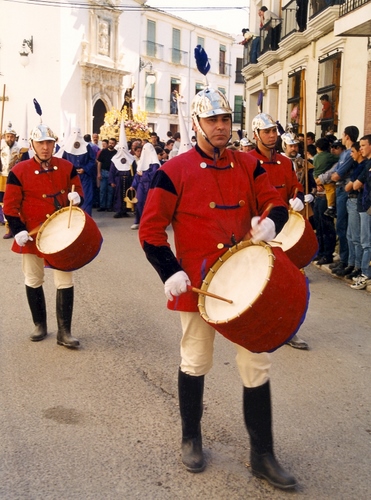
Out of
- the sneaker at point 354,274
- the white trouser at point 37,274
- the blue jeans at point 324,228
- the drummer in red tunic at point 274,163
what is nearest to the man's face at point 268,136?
the drummer in red tunic at point 274,163

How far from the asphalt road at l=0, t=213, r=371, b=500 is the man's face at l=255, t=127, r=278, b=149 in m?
1.86

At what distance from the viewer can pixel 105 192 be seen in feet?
59.9

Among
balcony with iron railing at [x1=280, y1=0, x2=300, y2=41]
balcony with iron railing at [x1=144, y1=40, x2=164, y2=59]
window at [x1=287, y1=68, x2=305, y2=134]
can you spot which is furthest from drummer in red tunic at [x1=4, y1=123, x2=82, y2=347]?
balcony with iron railing at [x1=144, y1=40, x2=164, y2=59]

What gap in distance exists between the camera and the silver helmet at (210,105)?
11.6 feet

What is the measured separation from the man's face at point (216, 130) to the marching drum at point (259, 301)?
60 cm

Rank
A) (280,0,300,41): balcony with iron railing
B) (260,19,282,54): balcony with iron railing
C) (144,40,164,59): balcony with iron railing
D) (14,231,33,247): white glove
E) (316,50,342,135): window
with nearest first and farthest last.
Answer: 1. (14,231,33,247): white glove
2. (316,50,342,135): window
3. (280,0,300,41): balcony with iron railing
4. (260,19,282,54): balcony with iron railing
5. (144,40,164,59): balcony with iron railing

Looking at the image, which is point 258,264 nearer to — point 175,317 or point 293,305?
point 293,305

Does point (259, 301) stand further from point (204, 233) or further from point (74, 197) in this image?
point (74, 197)

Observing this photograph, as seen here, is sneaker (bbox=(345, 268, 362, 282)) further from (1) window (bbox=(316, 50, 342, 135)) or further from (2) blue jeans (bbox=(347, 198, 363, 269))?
(1) window (bbox=(316, 50, 342, 135))

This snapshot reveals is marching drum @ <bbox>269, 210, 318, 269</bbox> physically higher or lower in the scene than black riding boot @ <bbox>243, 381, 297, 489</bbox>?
higher

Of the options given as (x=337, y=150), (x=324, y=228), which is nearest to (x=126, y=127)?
(x=337, y=150)

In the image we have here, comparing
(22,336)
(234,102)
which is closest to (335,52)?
(22,336)

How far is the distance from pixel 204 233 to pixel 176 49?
148 ft

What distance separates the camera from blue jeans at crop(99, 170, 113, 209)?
17955 mm
